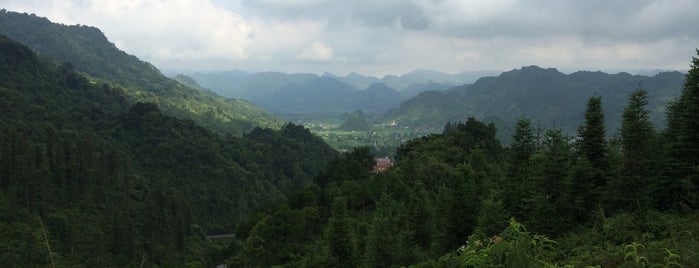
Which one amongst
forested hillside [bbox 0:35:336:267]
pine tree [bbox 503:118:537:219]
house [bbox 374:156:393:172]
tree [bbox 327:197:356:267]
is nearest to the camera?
pine tree [bbox 503:118:537:219]

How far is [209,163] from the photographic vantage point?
110 m

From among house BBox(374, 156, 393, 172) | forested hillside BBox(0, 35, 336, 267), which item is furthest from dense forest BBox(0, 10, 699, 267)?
house BBox(374, 156, 393, 172)

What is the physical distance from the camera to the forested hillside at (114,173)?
197 ft

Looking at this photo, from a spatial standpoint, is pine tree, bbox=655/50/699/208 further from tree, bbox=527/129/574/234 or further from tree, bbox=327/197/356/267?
tree, bbox=327/197/356/267

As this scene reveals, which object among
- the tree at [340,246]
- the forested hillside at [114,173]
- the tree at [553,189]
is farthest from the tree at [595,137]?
the forested hillside at [114,173]

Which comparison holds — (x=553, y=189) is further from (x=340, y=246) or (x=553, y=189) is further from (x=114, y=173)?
(x=114, y=173)

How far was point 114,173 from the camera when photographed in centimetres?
8275

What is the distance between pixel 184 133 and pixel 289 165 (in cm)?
3109

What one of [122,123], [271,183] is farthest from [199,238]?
[122,123]

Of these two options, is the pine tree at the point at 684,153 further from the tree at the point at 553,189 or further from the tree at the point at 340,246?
the tree at the point at 340,246

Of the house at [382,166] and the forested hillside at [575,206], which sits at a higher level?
the forested hillside at [575,206]

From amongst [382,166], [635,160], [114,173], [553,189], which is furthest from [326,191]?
[382,166]

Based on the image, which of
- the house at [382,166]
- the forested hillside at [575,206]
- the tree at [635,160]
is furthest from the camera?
the house at [382,166]

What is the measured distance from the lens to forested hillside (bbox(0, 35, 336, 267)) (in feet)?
197
